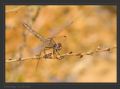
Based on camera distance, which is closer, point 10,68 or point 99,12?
point 10,68

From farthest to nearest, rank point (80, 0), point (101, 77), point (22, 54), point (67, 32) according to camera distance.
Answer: point (101, 77)
point (67, 32)
point (22, 54)
point (80, 0)

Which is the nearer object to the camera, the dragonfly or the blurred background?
the dragonfly

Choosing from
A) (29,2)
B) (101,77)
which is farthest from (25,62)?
(101,77)

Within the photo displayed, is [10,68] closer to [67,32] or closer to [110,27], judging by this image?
[67,32]

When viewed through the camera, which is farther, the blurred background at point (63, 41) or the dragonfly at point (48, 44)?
the blurred background at point (63, 41)

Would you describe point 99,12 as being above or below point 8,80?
above

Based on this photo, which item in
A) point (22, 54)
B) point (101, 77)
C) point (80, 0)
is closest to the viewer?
point (80, 0)

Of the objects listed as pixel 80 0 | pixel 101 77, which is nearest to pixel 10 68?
pixel 80 0
